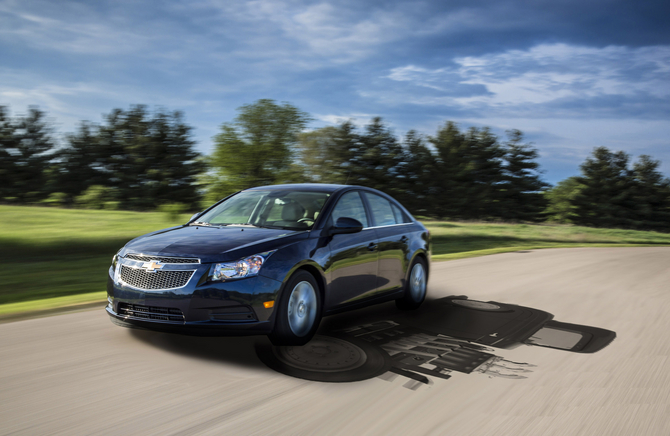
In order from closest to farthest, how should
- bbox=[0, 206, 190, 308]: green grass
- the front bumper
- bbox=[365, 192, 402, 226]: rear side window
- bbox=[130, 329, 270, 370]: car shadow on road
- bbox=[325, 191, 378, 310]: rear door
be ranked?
the front bumper, bbox=[130, 329, 270, 370]: car shadow on road, bbox=[325, 191, 378, 310]: rear door, bbox=[365, 192, 402, 226]: rear side window, bbox=[0, 206, 190, 308]: green grass

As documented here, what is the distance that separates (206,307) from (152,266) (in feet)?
1.94

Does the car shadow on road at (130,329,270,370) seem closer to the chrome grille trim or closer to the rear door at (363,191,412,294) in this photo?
the chrome grille trim

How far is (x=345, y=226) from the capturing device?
5742 mm

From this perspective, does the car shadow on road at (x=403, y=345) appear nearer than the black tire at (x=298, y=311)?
Yes

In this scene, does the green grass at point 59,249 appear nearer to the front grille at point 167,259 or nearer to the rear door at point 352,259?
the front grille at point 167,259

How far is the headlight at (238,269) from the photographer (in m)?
4.66

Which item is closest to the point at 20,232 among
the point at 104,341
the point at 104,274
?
the point at 104,274

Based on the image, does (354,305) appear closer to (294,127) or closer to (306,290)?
(306,290)

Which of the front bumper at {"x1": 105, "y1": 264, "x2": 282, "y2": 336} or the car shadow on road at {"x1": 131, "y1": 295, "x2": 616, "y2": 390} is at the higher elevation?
the front bumper at {"x1": 105, "y1": 264, "x2": 282, "y2": 336}

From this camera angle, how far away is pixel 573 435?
3.46m

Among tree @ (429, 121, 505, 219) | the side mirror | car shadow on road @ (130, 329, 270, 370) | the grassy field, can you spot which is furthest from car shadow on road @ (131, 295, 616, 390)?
tree @ (429, 121, 505, 219)

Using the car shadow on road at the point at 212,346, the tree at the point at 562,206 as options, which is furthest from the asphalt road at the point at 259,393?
the tree at the point at 562,206

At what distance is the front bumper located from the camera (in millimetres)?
4594

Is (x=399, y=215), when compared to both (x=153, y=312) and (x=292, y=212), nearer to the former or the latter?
(x=292, y=212)
